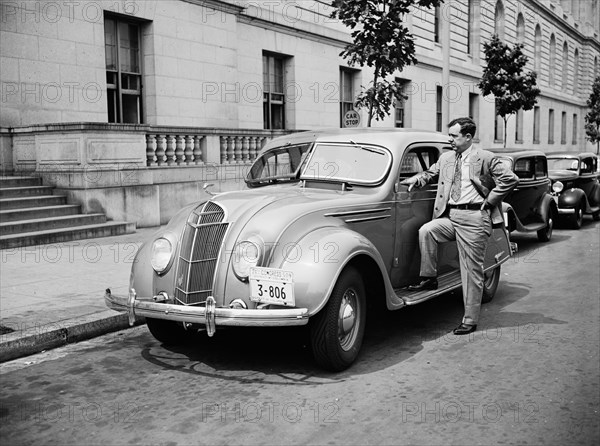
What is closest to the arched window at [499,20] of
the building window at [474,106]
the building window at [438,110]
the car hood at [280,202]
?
the building window at [474,106]

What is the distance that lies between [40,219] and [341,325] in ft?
27.8

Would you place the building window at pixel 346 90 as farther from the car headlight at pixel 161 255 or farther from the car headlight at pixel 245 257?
the car headlight at pixel 245 257

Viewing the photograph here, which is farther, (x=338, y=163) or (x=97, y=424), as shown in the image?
(x=338, y=163)

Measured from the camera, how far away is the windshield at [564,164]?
15898 mm

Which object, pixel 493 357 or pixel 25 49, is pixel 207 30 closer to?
pixel 25 49

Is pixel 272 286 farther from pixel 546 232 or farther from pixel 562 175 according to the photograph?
pixel 562 175

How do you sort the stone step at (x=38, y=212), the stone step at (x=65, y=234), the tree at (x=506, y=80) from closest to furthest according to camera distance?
1. the stone step at (x=65, y=234)
2. the stone step at (x=38, y=212)
3. the tree at (x=506, y=80)

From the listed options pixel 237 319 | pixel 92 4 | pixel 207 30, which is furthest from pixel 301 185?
pixel 207 30

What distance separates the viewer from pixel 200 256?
17.6 feet

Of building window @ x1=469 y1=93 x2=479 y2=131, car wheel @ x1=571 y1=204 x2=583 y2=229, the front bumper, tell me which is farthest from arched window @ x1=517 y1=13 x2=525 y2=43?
the front bumper

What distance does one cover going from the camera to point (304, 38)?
22.7 meters

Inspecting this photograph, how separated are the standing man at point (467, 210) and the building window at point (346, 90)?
1892cm

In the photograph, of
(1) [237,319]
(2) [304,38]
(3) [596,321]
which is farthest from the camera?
(2) [304,38]

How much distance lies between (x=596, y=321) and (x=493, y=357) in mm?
1898
